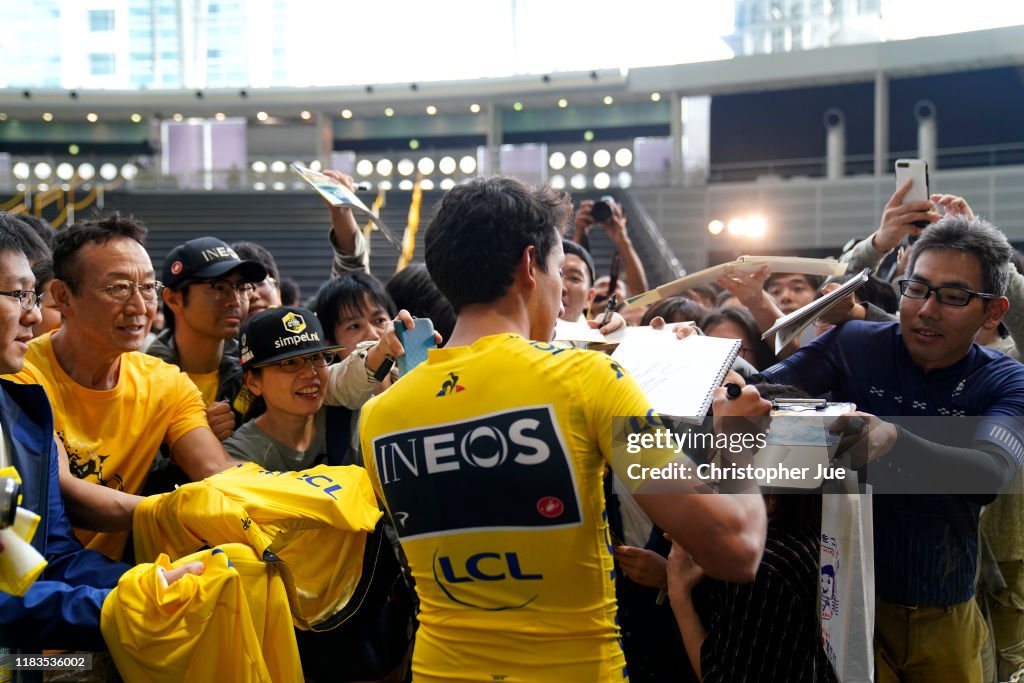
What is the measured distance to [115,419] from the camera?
7.98 ft

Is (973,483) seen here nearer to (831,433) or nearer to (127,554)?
(831,433)

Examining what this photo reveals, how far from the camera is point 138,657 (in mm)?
1781

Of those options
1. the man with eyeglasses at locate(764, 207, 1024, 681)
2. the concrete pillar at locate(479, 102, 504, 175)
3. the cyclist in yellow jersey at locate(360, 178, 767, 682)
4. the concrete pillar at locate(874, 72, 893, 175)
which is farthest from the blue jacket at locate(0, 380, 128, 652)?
the concrete pillar at locate(479, 102, 504, 175)

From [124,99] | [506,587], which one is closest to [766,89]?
[124,99]

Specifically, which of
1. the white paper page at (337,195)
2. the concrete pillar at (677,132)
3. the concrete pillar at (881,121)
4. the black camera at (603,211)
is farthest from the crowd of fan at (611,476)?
the concrete pillar at (677,132)

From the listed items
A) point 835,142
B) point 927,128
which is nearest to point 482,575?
point 927,128

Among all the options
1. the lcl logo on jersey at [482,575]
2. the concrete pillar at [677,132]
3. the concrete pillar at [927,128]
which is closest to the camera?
the lcl logo on jersey at [482,575]

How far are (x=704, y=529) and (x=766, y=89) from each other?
60.1ft

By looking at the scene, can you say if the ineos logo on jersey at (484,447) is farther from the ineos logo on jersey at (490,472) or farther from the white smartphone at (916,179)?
the white smartphone at (916,179)

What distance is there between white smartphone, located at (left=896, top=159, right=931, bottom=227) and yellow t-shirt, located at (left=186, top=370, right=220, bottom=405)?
7.66 ft

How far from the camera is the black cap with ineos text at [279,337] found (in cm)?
254

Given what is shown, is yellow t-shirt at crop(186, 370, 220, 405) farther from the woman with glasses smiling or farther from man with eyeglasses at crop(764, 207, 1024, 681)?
man with eyeglasses at crop(764, 207, 1024, 681)

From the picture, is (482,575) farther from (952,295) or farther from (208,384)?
(208,384)

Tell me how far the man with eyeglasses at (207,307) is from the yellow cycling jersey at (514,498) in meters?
1.49
